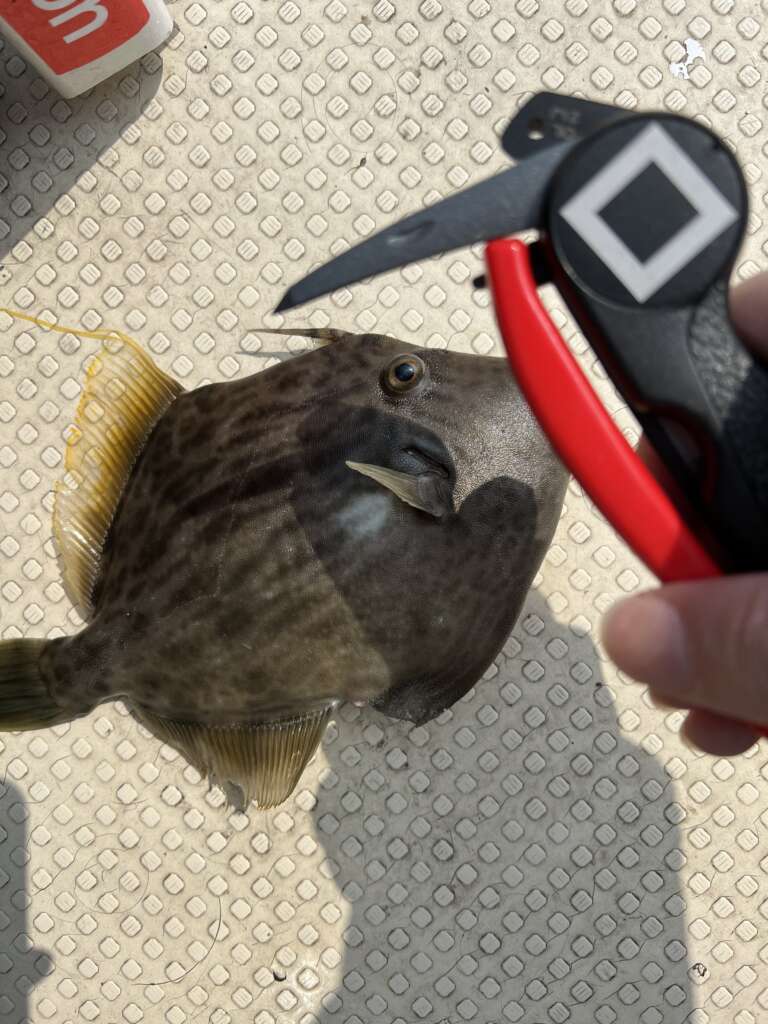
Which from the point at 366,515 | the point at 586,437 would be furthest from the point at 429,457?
the point at 586,437

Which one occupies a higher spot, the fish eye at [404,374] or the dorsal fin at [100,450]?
the dorsal fin at [100,450]

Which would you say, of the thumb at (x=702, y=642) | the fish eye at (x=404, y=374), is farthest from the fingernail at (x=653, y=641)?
the fish eye at (x=404, y=374)

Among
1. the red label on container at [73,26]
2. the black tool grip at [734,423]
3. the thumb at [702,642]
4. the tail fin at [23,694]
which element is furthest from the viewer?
the red label on container at [73,26]

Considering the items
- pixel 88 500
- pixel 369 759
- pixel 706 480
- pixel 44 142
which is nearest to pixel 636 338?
pixel 706 480

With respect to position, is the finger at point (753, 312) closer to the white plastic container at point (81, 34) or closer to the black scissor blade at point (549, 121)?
the black scissor blade at point (549, 121)

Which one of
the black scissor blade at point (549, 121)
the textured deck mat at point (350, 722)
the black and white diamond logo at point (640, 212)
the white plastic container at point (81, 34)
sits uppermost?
the white plastic container at point (81, 34)

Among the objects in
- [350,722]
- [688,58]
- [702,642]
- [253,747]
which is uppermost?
[702,642]

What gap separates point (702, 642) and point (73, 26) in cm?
213

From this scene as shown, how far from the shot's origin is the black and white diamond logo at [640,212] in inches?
43.1

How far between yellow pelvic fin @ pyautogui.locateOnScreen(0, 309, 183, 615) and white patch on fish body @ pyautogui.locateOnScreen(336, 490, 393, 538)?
60 centimetres

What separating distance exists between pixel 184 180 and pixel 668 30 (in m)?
1.43

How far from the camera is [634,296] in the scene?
3.72 ft

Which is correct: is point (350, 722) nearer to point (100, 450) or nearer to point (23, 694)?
point (23, 694)

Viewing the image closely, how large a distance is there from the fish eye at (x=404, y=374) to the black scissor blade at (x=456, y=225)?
22.3 inches
